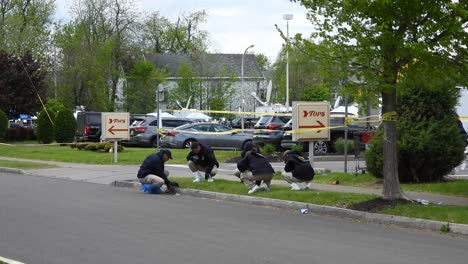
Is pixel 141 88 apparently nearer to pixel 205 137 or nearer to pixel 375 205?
pixel 205 137

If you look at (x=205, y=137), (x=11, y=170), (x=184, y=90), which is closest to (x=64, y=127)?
(x=205, y=137)

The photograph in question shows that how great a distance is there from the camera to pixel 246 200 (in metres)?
14.5

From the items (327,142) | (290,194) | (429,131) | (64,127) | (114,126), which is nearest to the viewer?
(290,194)

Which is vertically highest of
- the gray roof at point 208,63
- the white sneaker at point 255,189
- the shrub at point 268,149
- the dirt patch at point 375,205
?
the gray roof at point 208,63

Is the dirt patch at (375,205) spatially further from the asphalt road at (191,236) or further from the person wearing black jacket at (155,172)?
the person wearing black jacket at (155,172)

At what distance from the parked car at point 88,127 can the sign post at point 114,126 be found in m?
9.91

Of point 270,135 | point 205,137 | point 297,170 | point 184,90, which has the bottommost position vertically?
point 297,170

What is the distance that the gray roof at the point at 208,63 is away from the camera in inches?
2464

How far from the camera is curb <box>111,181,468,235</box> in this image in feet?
36.7

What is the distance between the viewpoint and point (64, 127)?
120 ft

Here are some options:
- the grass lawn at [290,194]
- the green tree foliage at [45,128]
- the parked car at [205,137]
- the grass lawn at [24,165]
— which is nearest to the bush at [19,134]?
the green tree foliage at [45,128]

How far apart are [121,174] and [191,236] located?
34.2 ft

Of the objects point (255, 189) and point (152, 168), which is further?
point (152, 168)

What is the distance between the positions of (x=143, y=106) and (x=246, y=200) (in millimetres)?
45961
